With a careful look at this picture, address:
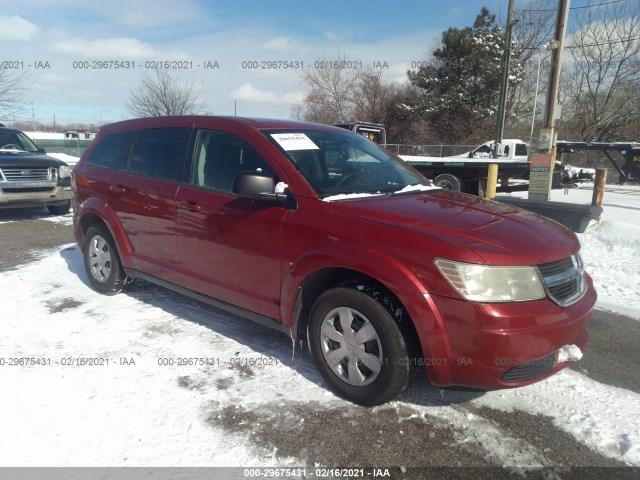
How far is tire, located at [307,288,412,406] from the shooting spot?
2.71 metres

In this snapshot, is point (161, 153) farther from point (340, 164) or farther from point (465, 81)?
point (465, 81)

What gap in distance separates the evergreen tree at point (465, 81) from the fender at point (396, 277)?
1277 inches

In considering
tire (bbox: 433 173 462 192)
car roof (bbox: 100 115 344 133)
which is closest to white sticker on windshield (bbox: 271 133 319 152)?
car roof (bbox: 100 115 344 133)

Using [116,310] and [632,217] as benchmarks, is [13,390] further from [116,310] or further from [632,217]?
[632,217]

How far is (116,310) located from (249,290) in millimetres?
1824

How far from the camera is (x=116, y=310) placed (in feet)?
14.9

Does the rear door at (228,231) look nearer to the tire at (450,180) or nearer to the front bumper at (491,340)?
the front bumper at (491,340)

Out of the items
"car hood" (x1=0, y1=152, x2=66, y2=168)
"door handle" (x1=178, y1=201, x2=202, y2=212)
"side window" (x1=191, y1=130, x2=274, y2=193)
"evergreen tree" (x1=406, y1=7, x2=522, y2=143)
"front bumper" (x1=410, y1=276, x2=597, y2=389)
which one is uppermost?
"evergreen tree" (x1=406, y1=7, x2=522, y2=143)

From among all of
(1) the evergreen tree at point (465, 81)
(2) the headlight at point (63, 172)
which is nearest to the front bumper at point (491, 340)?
(2) the headlight at point (63, 172)

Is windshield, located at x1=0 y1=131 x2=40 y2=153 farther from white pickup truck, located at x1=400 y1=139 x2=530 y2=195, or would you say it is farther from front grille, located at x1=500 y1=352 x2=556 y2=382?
front grille, located at x1=500 y1=352 x2=556 y2=382

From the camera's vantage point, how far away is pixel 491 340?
2.45m

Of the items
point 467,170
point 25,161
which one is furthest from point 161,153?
point 467,170

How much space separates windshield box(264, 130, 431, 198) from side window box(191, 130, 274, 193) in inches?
8.2

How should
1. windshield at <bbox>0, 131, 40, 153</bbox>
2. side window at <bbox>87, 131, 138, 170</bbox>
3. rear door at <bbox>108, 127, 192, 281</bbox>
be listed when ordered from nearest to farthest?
rear door at <bbox>108, 127, 192, 281</bbox> < side window at <bbox>87, 131, 138, 170</bbox> < windshield at <bbox>0, 131, 40, 153</bbox>
